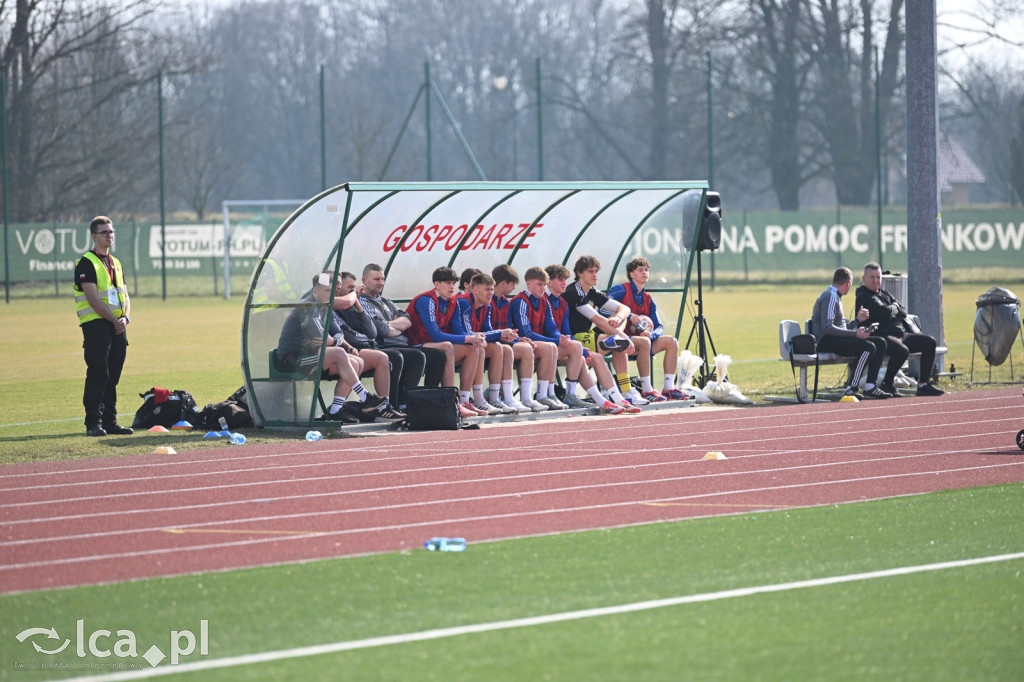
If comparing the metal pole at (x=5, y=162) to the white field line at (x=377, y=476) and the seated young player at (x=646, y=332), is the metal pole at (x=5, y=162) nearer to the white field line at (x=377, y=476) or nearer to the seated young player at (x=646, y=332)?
the seated young player at (x=646, y=332)

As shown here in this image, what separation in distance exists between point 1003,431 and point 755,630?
7192 millimetres

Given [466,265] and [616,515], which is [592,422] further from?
[616,515]

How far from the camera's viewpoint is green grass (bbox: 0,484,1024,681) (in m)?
5.04

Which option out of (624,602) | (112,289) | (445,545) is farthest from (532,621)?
(112,289)

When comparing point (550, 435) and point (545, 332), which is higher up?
point (545, 332)

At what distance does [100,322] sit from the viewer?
12.4m

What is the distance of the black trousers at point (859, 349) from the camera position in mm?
15141

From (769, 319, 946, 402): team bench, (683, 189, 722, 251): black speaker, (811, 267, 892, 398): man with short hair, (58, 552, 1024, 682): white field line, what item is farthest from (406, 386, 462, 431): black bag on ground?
(58, 552, 1024, 682): white field line

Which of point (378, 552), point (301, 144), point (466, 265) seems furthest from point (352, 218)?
point (301, 144)

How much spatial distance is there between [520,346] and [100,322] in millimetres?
4026

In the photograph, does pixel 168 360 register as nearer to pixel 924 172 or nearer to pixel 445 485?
pixel 924 172

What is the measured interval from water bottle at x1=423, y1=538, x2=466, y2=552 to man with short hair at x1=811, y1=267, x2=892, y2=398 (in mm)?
8762

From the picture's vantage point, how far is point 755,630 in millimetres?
5469

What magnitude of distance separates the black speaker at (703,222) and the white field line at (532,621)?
9.21 m
